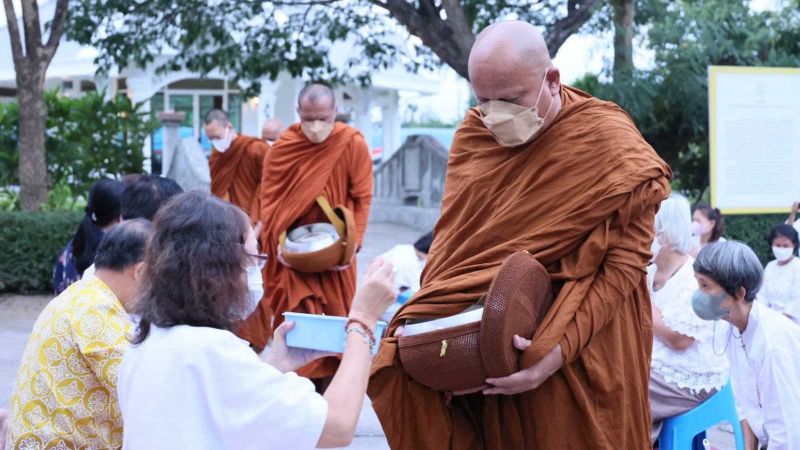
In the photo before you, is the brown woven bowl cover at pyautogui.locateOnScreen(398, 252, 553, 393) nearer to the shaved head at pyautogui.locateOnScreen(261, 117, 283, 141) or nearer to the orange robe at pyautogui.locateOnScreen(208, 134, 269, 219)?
the orange robe at pyautogui.locateOnScreen(208, 134, 269, 219)

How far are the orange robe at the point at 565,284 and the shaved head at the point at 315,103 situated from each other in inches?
140

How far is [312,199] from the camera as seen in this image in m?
→ 6.92

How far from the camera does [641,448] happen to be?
11.2 feet

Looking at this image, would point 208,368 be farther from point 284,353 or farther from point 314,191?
point 314,191

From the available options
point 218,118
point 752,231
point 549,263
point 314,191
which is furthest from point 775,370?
point 752,231

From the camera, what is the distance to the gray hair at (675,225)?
15.2 ft

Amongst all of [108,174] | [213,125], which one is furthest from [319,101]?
[108,174]

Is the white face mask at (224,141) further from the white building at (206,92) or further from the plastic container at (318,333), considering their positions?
the white building at (206,92)

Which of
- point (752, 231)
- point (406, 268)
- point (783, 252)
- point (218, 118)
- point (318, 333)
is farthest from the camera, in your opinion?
point (752, 231)

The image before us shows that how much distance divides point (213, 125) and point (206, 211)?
6673 millimetres

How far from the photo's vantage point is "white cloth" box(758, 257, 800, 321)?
7.27 m

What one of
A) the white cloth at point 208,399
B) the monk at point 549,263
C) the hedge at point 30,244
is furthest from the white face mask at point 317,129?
the white cloth at point 208,399

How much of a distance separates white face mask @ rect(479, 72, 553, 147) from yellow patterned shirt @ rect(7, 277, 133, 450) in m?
1.25

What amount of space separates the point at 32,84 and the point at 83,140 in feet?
8.70
